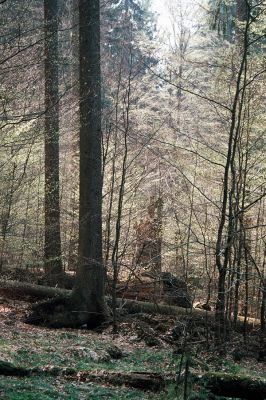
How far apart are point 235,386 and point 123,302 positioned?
22.3 feet

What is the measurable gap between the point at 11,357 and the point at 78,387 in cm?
143

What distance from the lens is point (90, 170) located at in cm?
1054

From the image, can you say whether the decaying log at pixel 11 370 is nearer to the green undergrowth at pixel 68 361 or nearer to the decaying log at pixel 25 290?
the green undergrowth at pixel 68 361

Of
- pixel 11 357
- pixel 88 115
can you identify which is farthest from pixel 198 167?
pixel 11 357

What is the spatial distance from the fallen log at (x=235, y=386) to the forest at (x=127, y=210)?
0.04 ft

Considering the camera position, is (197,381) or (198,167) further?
(198,167)

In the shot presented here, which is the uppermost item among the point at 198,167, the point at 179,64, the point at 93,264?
the point at 179,64

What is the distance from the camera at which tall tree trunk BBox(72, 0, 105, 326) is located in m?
10.5

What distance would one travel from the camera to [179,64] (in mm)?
11055

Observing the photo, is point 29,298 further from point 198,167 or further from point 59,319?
point 198,167

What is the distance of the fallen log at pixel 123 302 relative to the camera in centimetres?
1176

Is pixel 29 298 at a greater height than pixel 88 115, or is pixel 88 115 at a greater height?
pixel 88 115

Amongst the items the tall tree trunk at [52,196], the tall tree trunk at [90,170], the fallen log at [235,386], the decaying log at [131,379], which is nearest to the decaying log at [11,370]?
the decaying log at [131,379]

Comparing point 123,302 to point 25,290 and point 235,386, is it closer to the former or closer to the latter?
point 25,290
